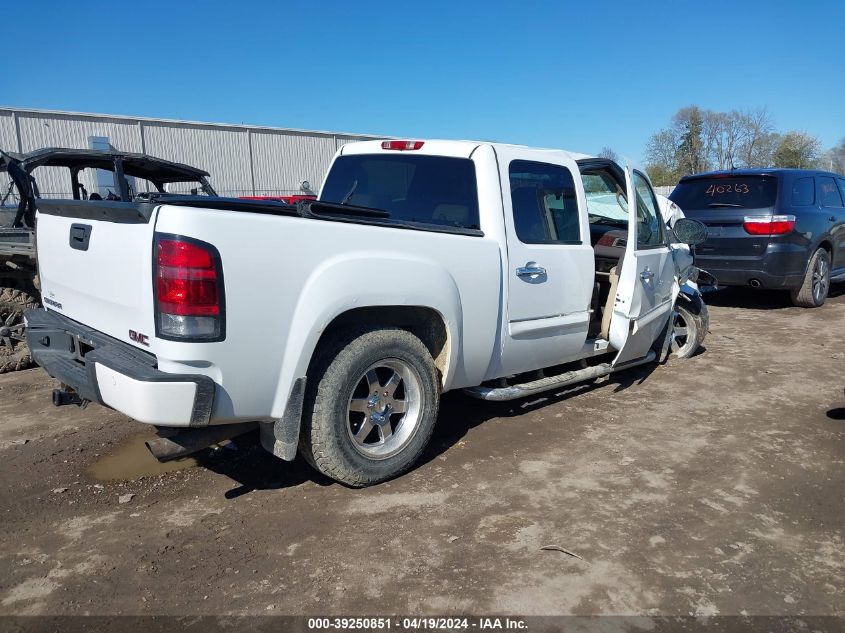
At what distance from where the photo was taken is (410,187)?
179 inches

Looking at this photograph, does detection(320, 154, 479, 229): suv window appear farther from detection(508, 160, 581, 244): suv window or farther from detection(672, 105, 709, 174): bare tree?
detection(672, 105, 709, 174): bare tree

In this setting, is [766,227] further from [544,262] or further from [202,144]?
[202,144]

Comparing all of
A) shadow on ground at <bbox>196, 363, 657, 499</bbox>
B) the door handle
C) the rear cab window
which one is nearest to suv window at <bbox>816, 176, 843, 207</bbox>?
the rear cab window

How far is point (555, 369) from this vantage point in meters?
5.68

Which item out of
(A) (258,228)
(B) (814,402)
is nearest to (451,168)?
(A) (258,228)

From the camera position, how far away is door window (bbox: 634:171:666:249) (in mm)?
5379

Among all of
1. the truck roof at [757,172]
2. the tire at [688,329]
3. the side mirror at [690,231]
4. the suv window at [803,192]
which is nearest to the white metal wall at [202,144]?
the truck roof at [757,172]

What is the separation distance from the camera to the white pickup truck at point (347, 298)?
288 cm

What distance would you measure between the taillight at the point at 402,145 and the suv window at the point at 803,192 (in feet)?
22.0

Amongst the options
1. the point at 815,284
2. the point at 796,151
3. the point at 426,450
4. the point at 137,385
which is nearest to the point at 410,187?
the point at 426,450

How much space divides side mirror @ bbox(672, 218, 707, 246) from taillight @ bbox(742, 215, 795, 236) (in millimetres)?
3256

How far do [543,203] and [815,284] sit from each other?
6.93 meters

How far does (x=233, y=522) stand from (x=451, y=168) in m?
2.54

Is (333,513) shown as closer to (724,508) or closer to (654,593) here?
(654,593)
